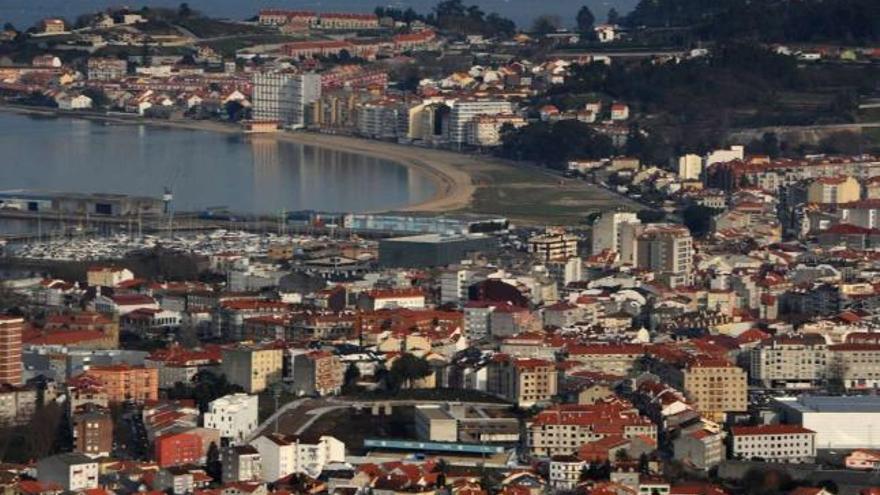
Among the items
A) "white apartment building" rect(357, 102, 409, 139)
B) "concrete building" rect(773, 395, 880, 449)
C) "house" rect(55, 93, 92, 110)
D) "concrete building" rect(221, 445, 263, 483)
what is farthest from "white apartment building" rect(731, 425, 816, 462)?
"house" rect(55, 93, 92, 110)

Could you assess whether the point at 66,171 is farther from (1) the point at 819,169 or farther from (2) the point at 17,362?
(2) the point at 17,362

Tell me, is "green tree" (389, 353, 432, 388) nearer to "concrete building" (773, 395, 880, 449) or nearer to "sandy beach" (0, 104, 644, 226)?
"concrete building" (773, 395, 880, 449)

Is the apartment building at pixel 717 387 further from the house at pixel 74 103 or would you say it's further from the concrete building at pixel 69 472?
the house at pixel 74 103

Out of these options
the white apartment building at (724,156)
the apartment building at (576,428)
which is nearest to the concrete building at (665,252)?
the apartment building at (576,428)

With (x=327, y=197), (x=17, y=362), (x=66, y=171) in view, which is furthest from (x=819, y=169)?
(x=17, y=362)

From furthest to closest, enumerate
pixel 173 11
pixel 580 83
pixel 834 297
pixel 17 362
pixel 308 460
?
pixel 173 11
pixel 580 83
pixel 834 297
pixel 17 362
pixel 308 460

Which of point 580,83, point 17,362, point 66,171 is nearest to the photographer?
point 17,362
